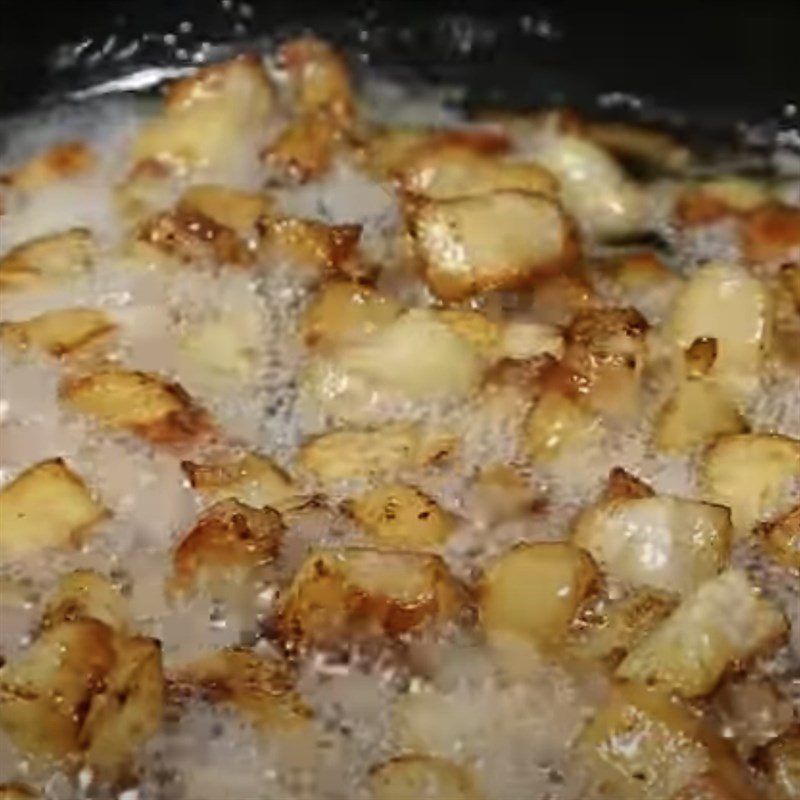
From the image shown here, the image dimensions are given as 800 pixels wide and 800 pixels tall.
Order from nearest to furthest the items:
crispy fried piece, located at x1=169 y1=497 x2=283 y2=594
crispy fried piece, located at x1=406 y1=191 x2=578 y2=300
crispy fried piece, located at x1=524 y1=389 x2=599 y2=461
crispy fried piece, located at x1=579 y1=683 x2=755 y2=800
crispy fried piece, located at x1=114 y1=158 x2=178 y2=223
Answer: crispy fried piece, located at x1=579 y1=683 x2=755 y2=800
crispy fried piece, located at x1=169 y1=497 x2=283 y2=594
crispy fried piece, located at x1=524 y1=389 x2=599 y2=461
crispy fried piece, located at x1=406 y1=191 x2=578 y2=300
crispy fried piece, located at x1=114 y1=158 x2=178 y2=223


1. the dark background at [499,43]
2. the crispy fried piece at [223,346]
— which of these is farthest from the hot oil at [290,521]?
the dark background at [499,43]

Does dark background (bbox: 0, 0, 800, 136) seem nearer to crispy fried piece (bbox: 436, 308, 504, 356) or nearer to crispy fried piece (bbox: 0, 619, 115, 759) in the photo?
crispy fried piece (bbox: 436, 308, 504, 356)

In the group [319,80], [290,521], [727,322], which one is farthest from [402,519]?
[319,80]

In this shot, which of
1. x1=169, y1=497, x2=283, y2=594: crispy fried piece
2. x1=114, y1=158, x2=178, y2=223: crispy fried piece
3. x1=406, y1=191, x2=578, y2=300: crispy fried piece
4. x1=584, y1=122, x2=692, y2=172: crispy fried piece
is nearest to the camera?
x1=169, y1=497, x2=283, y2=594: crispy fried piece

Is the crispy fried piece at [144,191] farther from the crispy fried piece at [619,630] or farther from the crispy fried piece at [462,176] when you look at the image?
the crispy fried piece at [619,630]

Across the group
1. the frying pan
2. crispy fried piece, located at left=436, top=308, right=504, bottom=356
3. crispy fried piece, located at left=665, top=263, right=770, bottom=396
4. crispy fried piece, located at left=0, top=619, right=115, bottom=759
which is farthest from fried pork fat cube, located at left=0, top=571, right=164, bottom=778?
the frying pan

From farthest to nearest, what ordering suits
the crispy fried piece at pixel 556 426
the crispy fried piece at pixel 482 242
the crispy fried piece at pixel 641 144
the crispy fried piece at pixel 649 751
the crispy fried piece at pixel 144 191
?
the crispy fried piece at pixel 641 144, the crispy fried piece at pixel 144 191, the crispy fried piece at pixel 482 242, the crispy fried piece at pixel 556 426, the crispy fried piece at pixel 649 751

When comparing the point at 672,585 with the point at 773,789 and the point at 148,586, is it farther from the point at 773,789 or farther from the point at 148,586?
the point at 148,586
